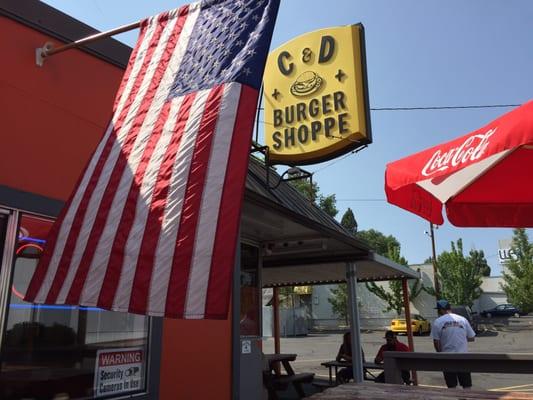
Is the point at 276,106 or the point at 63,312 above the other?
the point at 276,106

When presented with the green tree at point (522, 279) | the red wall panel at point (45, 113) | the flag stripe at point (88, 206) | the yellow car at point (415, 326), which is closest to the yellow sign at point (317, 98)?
the red wall panel at point (45, 113)

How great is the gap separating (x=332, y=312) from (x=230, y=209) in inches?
1768

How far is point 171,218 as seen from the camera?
258 cm

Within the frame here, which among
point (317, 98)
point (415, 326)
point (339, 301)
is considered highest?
point (317, 98)

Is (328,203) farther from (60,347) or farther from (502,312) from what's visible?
(60,347)

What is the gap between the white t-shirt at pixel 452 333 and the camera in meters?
7.17

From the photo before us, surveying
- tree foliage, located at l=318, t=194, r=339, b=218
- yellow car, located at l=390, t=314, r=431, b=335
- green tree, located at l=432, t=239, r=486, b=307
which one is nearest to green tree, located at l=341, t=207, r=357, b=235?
tree foliage, located at l=318, t=194, r=339, b=218

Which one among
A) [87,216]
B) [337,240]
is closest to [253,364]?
[337,240]

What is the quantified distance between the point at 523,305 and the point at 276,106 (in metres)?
40.3

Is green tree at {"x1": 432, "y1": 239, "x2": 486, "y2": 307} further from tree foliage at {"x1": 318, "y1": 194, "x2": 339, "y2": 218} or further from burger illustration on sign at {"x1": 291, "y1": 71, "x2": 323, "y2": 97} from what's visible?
burger illustration on sign at {"x1": 291, "y1": 71, "x2": 323, "y2": 97}

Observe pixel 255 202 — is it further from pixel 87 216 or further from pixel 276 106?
pixel 276 106

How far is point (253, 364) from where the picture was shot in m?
6.61

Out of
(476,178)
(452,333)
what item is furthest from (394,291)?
(476,178)

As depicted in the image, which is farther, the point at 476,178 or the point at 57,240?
the point at 476,178
